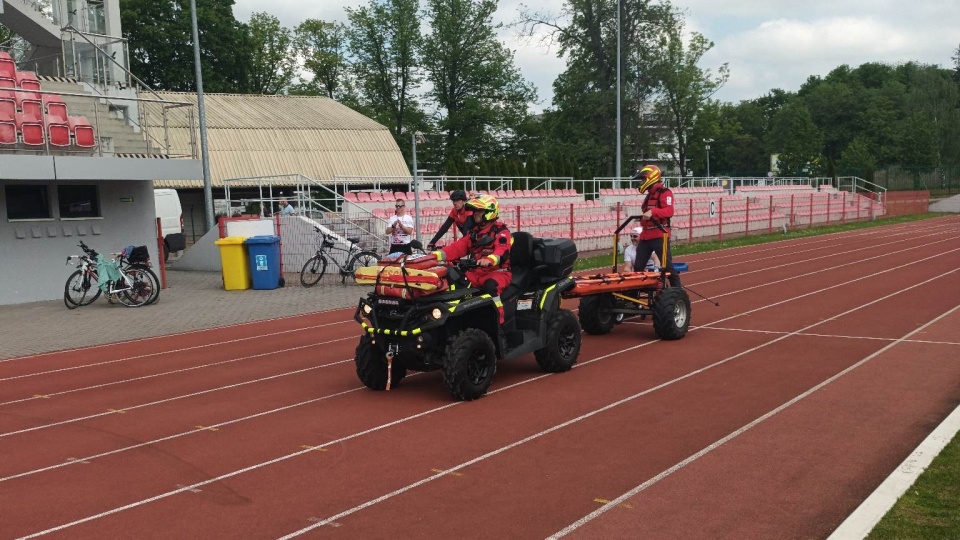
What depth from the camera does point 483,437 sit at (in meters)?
6.93

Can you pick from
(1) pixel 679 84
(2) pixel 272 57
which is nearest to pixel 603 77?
(1) pixel 679 84

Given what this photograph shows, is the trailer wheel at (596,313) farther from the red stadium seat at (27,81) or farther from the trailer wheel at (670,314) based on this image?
the red stadium seat at (27,81)

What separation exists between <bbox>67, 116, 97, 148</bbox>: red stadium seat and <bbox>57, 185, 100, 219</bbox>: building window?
4.02 feet

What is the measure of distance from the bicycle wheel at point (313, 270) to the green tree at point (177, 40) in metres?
38.1

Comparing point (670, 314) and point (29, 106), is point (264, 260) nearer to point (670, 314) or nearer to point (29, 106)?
point (29, 106)

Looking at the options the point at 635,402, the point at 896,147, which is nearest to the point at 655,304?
the point at 635,402

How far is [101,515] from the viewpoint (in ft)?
17.8

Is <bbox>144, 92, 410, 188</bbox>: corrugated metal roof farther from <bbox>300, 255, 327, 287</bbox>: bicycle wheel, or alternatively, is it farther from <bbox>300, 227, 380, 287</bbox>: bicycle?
<bbox>300, 255, 327, 287</bbox>: bicycle wheel

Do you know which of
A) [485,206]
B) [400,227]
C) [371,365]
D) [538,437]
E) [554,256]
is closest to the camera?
[538,437]

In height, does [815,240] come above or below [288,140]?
below

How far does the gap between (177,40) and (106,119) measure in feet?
118

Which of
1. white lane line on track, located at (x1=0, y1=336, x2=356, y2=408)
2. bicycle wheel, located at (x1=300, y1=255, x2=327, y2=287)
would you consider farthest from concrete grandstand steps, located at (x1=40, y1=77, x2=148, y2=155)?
white lane line on track, located at (x1=0, y1=336, x2=356, y2=408)

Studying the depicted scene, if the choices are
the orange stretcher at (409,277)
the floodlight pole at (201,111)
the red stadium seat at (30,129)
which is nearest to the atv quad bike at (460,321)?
the orange stretcher at (409,277)

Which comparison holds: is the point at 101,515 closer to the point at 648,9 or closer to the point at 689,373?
the point at 689,373
